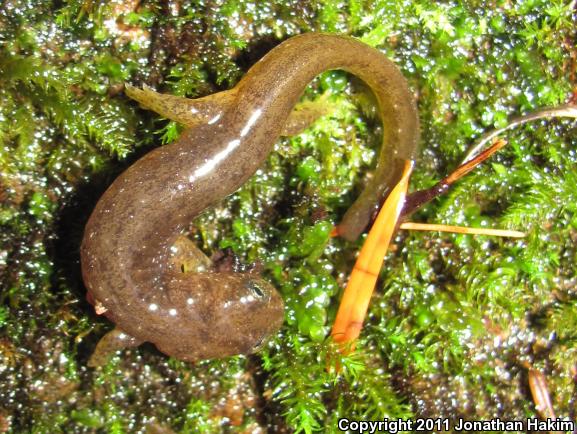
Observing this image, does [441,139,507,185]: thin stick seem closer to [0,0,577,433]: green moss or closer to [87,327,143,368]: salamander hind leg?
[0,0,577,433]: green moss

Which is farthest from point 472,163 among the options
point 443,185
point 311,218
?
point 311,218

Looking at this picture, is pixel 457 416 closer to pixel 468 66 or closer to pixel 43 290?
pixel 468 66

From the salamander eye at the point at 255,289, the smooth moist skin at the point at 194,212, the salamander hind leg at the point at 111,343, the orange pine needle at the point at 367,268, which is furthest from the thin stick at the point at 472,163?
the salamander hind leg at the point at 111,343

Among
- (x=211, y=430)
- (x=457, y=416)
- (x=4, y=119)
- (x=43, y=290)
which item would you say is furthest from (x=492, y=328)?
(x=4, y=119)

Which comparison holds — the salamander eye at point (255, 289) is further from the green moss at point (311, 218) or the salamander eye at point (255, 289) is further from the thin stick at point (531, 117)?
the thin stick at point (531, 117)

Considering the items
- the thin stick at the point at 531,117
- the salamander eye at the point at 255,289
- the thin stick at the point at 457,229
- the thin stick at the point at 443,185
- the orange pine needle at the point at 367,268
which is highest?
the thin stick at the point at 531,117

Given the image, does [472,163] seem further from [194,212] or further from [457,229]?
[194,212]
